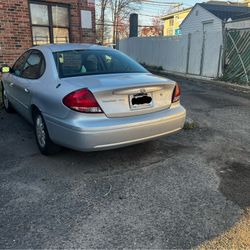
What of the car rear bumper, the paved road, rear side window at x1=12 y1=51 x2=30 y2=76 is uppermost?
rear side window at x1=12 y1=51 x2=30 y2=76

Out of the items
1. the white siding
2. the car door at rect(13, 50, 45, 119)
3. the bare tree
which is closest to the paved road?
the car door at rect(13, 50, 45, 119)

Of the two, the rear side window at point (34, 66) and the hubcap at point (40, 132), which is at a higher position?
the rear side window at point (34, 66)

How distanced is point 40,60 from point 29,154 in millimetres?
1376

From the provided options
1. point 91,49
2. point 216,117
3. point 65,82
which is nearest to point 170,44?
point 216,117

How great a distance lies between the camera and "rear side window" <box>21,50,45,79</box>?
4297 millimetres

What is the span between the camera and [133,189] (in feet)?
10.9

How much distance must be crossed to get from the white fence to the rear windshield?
8.47 meters

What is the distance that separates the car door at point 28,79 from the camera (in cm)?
438

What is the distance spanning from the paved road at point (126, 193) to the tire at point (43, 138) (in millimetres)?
116

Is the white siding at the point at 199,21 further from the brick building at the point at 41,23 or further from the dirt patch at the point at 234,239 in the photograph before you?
the dirt patch at the point at 234,239

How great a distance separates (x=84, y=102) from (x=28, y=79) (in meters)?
1.73


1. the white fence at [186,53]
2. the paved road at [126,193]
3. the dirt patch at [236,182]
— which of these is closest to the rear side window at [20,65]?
the paved road at [126,193]

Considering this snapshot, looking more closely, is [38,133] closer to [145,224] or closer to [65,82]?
[65,82]

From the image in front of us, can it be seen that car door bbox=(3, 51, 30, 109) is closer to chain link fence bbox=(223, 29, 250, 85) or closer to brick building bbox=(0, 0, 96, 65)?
brick building bbox=(0, 0, 96, 65)
